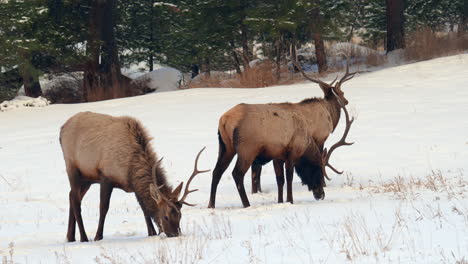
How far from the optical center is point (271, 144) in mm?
10539

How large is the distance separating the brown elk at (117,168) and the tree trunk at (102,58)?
16150 mm

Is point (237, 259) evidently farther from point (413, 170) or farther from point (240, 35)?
point (240, 35)

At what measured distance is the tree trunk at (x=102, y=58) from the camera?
24812 millimetres

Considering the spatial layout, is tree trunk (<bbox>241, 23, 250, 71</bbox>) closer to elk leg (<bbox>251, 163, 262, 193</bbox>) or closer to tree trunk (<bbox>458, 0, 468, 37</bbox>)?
tree trunk (<bbox>458, 0, 468, 37</bbox>)

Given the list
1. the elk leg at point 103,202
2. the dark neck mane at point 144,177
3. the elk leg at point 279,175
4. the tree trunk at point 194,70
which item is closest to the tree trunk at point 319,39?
the tree trunk at point 194,70

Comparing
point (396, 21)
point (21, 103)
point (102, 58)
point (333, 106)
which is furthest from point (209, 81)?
point (333, 106)

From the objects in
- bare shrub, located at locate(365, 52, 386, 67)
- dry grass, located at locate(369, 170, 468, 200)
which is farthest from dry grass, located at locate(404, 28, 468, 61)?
dry grass, located at locate(369, 170, 468, 200)

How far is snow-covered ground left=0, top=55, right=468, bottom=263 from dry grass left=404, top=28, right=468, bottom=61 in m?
2.45

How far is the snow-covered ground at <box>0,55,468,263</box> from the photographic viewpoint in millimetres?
6480

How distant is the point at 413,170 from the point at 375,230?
628 cm

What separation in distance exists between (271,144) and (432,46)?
658 inches

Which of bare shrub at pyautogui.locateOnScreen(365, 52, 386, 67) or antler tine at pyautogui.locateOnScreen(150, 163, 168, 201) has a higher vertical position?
bare shrub at pyautogui.locateOnScreen(365, 52, 386, 67)

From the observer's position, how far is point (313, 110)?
11906mm

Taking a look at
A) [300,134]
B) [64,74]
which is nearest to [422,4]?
[64,74]
